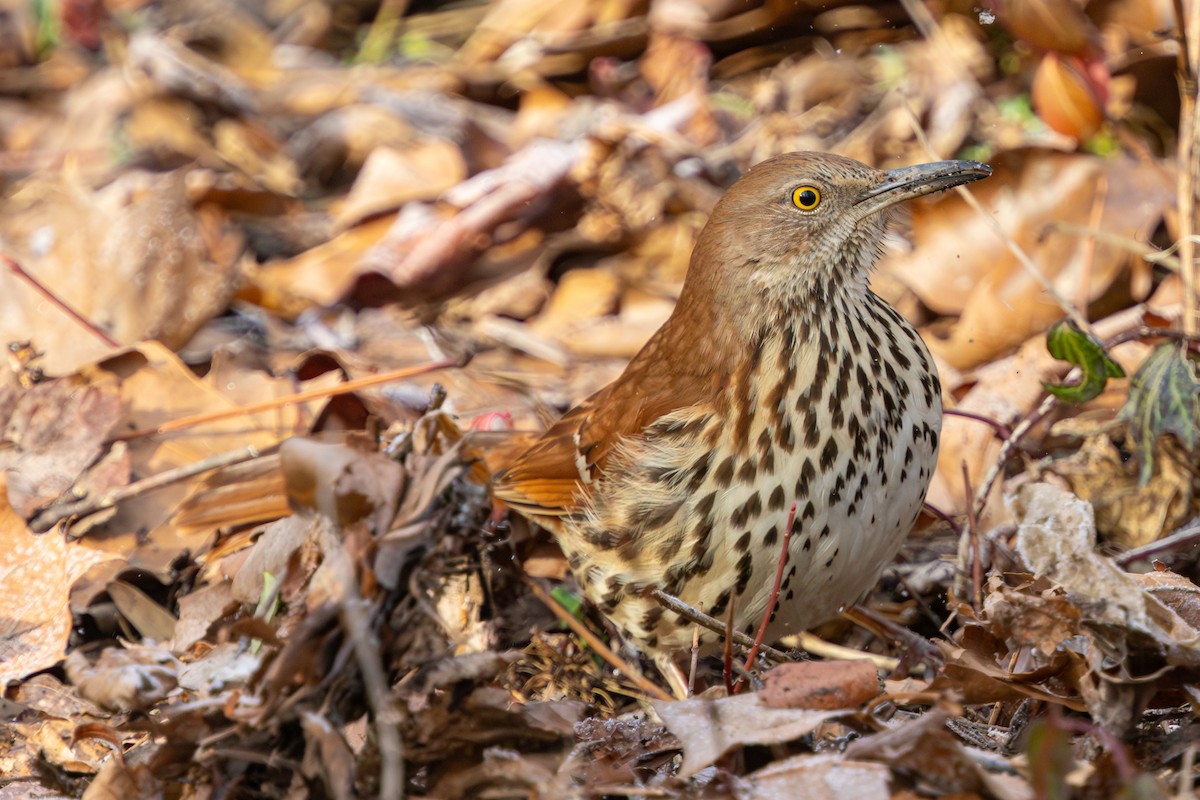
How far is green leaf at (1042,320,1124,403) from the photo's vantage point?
3.01 metres

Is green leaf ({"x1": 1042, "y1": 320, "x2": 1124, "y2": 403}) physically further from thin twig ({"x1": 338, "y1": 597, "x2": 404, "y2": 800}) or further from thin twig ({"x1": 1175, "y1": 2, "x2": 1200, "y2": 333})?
thin twig ({"x1": 338, "y1": 597, "x2": 404, "y2": 800})

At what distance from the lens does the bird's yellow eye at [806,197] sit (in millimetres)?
2959

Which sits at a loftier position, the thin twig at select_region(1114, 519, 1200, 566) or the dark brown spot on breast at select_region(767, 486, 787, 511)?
the dark brown spot on breast at select_region(767, 486, 787, 511)

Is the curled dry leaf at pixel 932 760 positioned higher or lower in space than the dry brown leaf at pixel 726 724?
higher

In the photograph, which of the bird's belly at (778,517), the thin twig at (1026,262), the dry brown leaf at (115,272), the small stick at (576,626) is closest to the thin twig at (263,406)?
the dry brown leaf at (115,272)

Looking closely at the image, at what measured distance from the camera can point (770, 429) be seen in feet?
9.02

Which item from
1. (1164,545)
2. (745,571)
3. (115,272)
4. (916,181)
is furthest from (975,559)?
(115,272)

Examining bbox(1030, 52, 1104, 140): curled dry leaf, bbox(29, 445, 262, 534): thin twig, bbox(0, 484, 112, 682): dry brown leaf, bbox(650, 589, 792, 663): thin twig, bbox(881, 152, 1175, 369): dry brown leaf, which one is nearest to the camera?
bbox(650, 589, 792, 663): thin twig

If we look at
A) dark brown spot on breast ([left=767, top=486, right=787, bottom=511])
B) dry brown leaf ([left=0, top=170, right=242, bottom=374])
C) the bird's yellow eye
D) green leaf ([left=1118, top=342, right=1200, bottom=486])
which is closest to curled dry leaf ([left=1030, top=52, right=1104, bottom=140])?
green leaf ([left=1118, top=342, right=1200, bottom=486])

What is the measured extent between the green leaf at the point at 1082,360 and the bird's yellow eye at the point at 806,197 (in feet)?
2.05

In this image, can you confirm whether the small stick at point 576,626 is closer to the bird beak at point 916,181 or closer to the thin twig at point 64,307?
the bird beak at point 916,181

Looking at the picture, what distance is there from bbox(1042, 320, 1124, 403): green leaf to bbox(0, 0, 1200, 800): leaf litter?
0.04 feet

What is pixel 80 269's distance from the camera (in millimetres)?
4637

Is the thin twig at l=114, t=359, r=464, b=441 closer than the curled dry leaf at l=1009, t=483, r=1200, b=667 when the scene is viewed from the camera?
No
